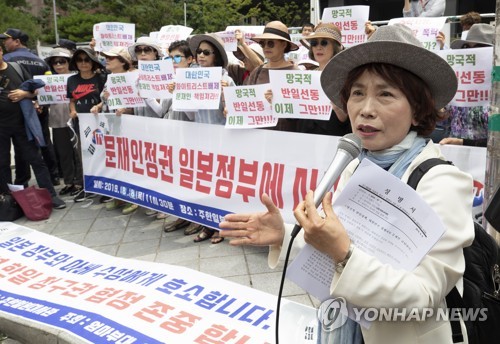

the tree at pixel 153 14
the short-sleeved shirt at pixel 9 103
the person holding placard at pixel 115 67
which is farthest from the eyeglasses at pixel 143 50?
the tree at pixel 153 14

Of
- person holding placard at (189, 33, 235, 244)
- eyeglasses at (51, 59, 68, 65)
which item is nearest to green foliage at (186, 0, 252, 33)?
eyeglasses at (51, 59, 68, 65)

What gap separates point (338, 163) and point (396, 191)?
0.19 meters

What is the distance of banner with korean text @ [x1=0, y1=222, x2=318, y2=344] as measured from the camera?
9.15 feet

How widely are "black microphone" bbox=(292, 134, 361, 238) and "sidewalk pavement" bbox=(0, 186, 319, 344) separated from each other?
2216mm

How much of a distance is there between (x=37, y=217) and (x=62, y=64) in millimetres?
2483

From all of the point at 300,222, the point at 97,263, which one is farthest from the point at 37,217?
the point at 300,222

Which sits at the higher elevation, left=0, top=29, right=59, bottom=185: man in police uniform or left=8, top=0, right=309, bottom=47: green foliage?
left=8, top=0, right=309, bottom=47: green foliage

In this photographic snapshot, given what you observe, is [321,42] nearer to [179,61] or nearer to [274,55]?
[274,55]

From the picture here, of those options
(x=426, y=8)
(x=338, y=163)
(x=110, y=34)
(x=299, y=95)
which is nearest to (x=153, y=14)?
(x=110, y=34)

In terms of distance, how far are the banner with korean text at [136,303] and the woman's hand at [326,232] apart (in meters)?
1.54

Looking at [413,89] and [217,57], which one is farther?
[217,57]

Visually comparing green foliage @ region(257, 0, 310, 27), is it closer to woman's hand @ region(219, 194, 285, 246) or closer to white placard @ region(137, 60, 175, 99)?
white placard @ region(137, 60, 175, 99)

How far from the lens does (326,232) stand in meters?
1.14

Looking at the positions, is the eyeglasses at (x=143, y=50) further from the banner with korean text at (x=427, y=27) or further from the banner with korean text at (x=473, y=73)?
the banner with korean text at (x=473, y=73)
